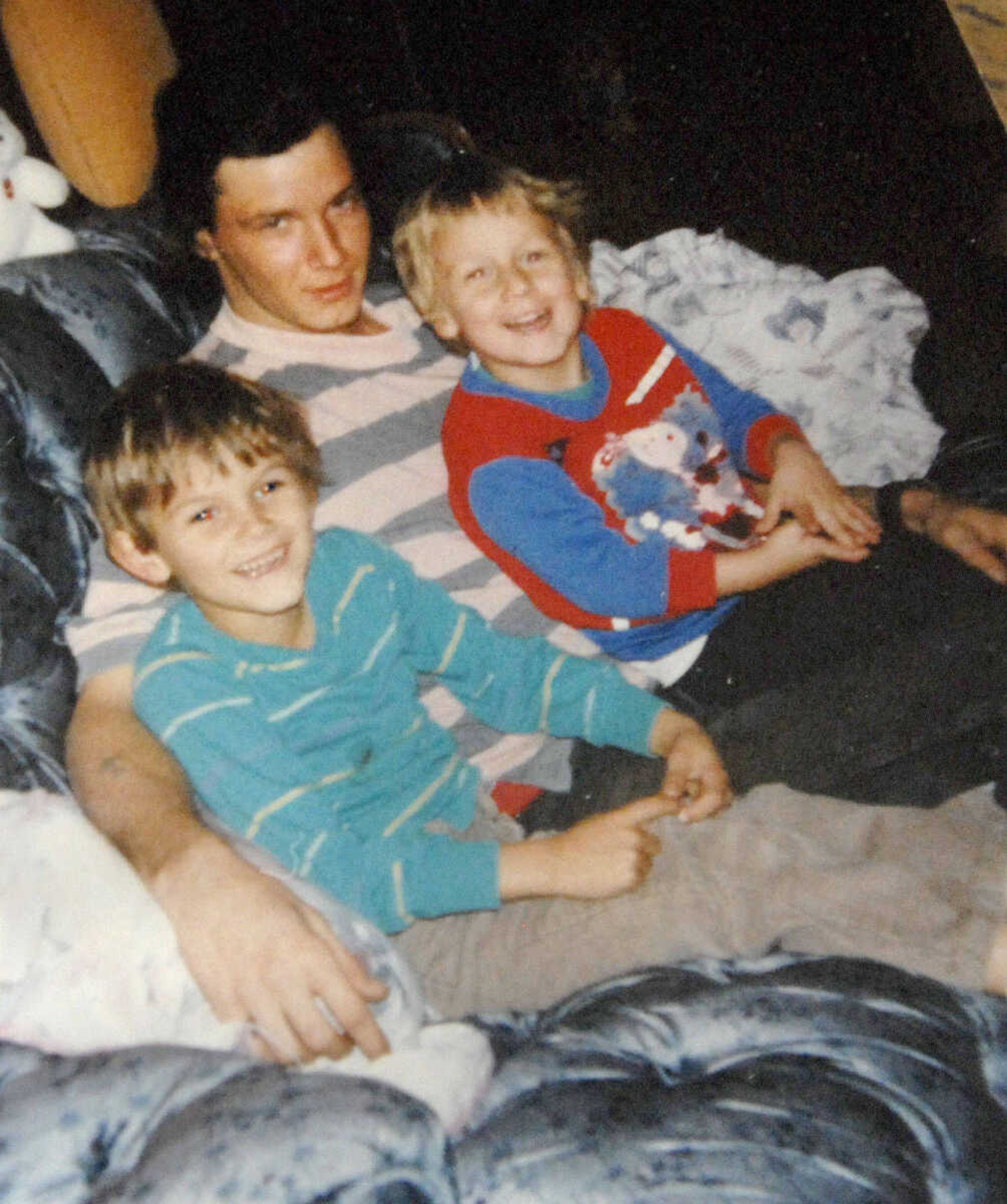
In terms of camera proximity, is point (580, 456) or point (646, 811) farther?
point (580, 456)

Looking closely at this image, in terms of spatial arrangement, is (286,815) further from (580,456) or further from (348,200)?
(348,200)

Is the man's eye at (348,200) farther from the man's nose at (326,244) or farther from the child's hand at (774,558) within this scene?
the child's hand at (774,558)

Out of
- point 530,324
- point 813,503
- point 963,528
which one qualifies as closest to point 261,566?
point 530,324

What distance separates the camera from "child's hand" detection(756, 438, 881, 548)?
837 mm

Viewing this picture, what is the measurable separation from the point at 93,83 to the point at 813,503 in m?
0.78

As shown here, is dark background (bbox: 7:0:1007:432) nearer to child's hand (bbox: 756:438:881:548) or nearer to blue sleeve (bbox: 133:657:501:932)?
child's hand (bbox: 756:438:881:548)

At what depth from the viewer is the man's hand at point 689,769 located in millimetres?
678

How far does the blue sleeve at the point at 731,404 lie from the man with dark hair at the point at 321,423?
0.48 ft

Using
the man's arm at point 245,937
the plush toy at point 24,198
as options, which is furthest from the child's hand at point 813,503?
the plush toy at point 24,198

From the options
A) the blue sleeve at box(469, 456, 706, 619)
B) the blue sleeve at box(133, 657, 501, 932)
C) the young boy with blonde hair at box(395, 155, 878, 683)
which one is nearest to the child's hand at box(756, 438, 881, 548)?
the young boy with blonde hair at box(395, 155, 878, 683)

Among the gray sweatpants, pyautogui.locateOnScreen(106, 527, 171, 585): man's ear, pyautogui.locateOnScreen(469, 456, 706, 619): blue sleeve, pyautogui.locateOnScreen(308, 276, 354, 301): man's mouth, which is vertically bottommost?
the gray sweatpants

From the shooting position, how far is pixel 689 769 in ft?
2.35

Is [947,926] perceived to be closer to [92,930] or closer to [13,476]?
[92,930]

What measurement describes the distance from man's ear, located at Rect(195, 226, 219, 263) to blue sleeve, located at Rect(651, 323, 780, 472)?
1.37 feet
